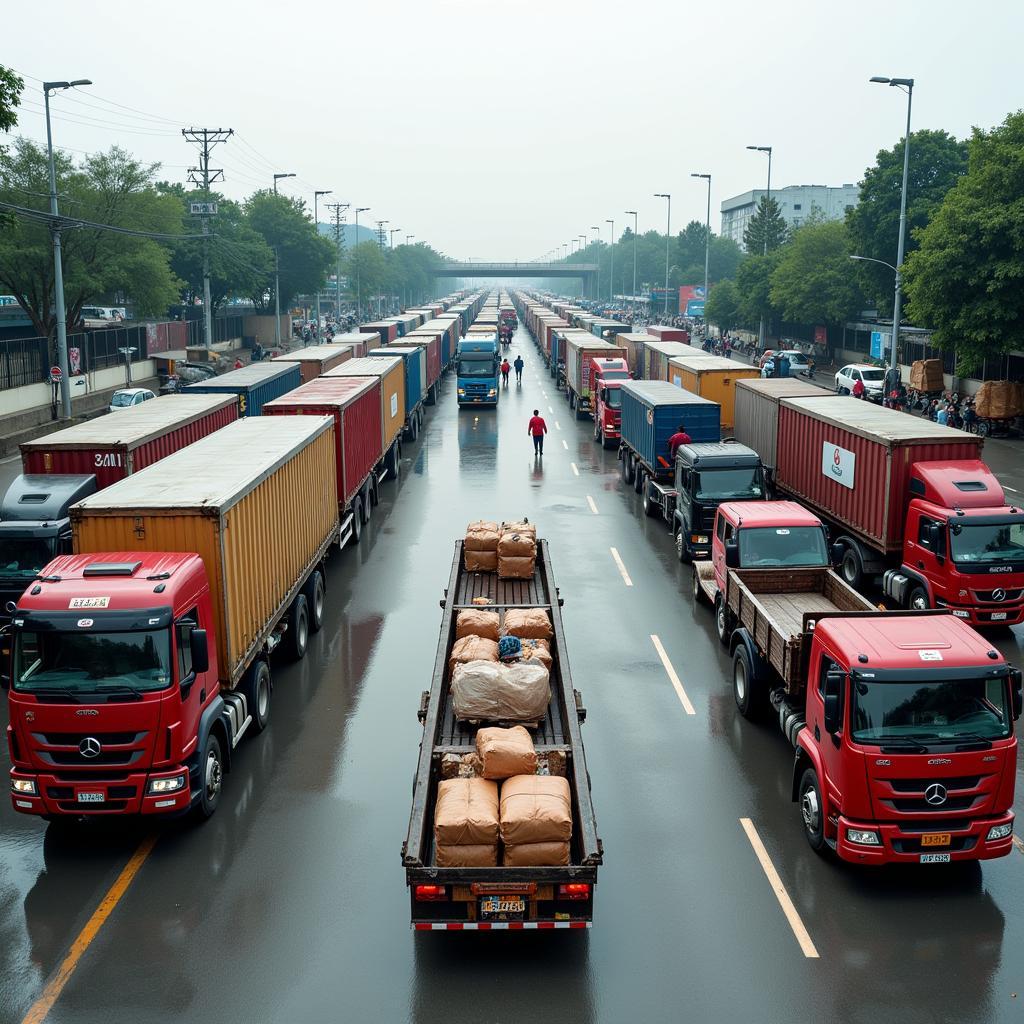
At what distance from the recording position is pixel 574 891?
9.17 m

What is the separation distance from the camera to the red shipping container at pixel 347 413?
76.2 ft

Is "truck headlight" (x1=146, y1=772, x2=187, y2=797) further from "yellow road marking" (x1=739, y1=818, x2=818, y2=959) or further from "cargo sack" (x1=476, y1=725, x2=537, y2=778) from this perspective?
"yellow road marking" (x1=739, y1=818, x2=818, y2=959)

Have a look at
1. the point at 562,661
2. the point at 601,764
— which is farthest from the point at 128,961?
the point at 601,764

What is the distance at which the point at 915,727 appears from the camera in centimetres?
1054

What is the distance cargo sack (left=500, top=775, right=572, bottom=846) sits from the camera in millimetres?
9211

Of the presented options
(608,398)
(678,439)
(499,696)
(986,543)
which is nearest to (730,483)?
(678,439)

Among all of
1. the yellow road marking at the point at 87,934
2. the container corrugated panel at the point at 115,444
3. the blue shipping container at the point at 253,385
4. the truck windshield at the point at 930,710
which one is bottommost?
the yellow road marking at the point at 87,934

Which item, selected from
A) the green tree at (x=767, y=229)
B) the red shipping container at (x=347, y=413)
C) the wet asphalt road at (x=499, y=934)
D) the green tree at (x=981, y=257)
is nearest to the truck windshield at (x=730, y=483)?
the wet asphalt road at (x=499, y=934)

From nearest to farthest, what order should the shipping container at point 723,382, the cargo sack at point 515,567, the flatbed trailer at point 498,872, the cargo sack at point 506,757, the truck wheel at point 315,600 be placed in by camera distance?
the flatbed trailer at point 498,872 → the cargo sack at point 506,757 → the cargo sack at point 515,567 → the truck wheel at point 315,600 → the shipping container at point 723,382

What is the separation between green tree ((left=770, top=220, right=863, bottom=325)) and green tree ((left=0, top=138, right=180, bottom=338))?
3926 cm

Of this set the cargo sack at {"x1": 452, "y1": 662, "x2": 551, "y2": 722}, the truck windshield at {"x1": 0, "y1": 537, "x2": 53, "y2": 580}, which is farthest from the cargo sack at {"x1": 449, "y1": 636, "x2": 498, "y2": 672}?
the truck windshield at {"x1": 0, "y1": 537, "x2": 53, "y2": 580}

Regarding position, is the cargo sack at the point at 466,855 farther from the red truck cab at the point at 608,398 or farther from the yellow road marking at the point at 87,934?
the red truck cab at the point at 608,398

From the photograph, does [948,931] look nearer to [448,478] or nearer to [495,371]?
[448,478]

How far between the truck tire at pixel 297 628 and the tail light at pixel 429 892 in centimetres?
884
